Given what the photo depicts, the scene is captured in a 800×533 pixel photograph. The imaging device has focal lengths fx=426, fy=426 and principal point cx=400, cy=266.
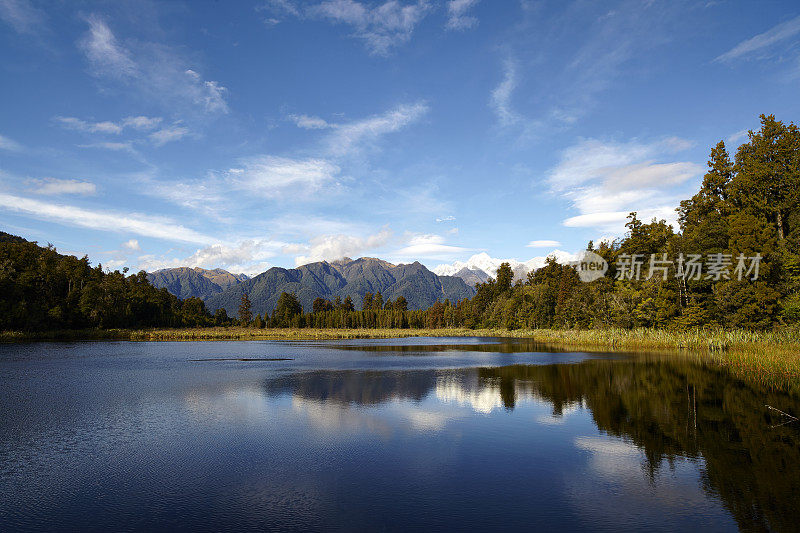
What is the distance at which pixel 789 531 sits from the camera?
843 cm

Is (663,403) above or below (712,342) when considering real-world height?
below

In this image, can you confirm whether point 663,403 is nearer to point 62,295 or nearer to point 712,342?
point 712,342

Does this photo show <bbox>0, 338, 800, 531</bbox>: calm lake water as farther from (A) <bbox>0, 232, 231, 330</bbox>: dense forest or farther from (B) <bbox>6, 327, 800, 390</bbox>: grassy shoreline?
(A) <bbox>0, 232, 231, 330</bbox>: dense forest

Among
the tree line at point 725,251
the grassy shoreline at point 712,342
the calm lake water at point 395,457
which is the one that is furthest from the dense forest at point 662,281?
the calm lake water at point 395,457

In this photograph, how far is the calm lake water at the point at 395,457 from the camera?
9.05 metres

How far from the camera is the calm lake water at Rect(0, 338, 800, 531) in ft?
29.7

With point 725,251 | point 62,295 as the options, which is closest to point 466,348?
point 725,251

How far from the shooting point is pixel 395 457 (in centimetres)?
1298

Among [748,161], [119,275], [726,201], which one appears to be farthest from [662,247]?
[119,275]

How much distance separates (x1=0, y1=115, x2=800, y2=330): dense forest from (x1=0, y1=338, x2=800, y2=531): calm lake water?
3323cm

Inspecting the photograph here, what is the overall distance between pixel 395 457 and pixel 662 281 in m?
63.1

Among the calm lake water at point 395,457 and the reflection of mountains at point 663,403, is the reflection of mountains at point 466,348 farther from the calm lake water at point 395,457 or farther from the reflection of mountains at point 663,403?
the calm lake water at point 395,457

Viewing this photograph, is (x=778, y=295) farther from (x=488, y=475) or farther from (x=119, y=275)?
(x=119, y=275)

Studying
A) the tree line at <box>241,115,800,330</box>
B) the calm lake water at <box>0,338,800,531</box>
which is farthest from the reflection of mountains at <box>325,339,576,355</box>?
the calm lake water at <box>0,338,800,531</box>
